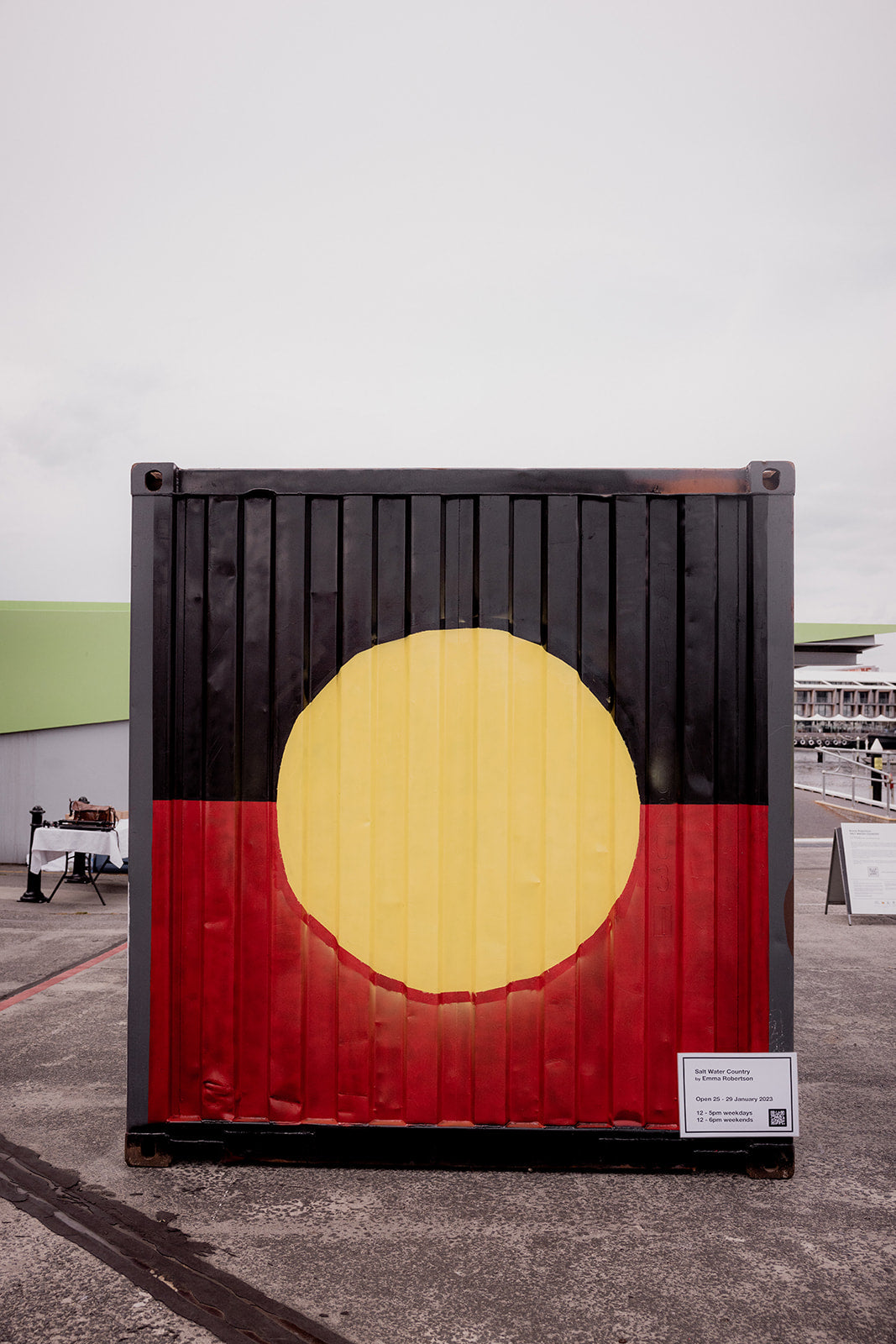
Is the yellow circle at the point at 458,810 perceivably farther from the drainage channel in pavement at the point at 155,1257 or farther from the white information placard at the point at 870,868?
the white information placard at the point at 870,868

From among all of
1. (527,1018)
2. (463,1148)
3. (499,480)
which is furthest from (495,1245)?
(499,480)

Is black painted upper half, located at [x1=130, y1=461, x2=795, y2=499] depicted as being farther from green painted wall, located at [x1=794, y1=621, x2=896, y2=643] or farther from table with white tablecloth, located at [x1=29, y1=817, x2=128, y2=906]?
green painted wall, located at [x1=794, y1=621, x2=896, y2=643]

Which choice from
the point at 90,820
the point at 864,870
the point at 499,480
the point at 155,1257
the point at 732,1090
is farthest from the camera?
the point at 90,820

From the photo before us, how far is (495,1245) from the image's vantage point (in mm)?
2879

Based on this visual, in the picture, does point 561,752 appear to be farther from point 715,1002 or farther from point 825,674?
point 825,674

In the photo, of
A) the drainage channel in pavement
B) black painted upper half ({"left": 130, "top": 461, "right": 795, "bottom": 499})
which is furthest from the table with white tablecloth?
black painted upper half ({"left": 130, "top": 461, "right": 795, "bottom": 499})

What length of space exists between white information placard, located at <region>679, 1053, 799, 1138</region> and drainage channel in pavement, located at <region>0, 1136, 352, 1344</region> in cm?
164

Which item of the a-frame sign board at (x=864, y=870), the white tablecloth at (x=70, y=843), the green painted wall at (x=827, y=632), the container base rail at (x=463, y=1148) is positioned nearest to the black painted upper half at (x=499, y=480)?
the container base rail at (x=463, y=1148)

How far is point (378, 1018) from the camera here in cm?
333

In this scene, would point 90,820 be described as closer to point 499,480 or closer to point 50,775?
point 50,775

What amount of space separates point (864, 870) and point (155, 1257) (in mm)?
7963

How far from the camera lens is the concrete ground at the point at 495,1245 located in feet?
8.20

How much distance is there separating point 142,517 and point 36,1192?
2.91 metres

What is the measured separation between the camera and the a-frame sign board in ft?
26.9
